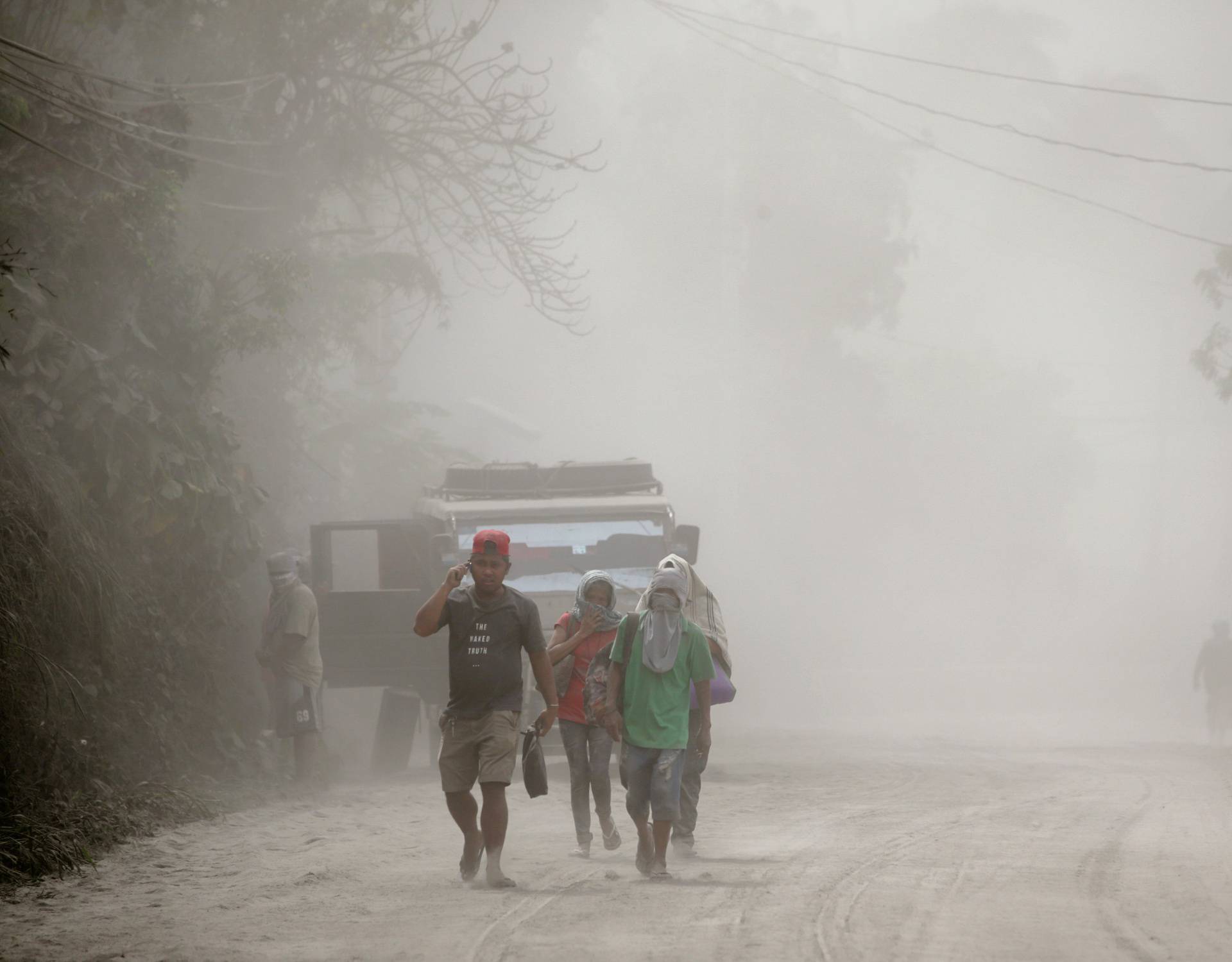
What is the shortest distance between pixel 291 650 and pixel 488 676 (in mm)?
5268

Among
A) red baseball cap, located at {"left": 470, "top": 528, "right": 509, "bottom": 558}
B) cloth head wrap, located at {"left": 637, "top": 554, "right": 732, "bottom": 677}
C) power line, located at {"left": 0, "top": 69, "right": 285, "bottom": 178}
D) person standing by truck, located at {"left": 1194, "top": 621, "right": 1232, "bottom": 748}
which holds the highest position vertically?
power line, located at {"left": 0, "top": 69, "right": 285, "bottom": 178}

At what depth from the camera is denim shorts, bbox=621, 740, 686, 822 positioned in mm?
8969

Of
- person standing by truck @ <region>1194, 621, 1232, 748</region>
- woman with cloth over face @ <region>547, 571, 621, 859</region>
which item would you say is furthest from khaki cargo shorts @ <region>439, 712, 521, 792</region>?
person standing by truck @ <region>1194, 621, 1232, 748</region>

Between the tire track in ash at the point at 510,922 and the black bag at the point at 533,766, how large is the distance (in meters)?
0.55

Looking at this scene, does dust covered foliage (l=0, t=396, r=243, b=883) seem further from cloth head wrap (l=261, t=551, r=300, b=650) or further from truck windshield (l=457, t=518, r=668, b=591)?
truck windshield (l=457, t=518, r=668, b=591)

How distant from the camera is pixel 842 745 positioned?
790 inches

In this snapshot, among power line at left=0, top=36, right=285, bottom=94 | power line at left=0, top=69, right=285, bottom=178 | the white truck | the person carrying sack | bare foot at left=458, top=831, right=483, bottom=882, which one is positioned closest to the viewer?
bare foot at left=458, top=831, right=483, bottom=882

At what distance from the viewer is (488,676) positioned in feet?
27.8

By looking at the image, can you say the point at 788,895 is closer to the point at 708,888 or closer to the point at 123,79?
the point at 708,888

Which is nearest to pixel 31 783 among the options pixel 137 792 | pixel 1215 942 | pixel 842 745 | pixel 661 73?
pixel 137 792

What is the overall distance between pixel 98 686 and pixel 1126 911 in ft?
24.8

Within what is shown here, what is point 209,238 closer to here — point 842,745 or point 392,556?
point 392,556

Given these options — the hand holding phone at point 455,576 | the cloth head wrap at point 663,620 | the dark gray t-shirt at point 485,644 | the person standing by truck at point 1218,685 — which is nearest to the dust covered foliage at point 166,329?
the dark gray t-shirt at point 485,644

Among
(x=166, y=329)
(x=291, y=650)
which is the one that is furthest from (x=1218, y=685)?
(x=166, y=329)
